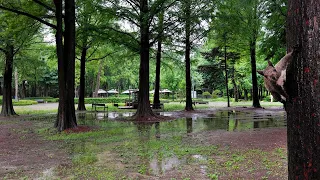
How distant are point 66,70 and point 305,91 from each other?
10933 mm

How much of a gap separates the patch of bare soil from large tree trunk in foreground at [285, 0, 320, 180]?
4709 millimetres

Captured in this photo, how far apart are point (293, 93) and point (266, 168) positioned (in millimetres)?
3339

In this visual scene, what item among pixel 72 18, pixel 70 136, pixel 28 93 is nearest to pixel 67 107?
pixel 70 136

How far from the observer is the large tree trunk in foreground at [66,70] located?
11.4m

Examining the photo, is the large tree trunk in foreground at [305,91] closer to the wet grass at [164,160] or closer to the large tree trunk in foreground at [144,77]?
the wet grass at [164,160]

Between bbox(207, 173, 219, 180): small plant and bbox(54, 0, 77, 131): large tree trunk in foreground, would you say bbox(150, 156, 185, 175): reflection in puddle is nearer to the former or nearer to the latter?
bbox(207, 173, 219, 180): small plant

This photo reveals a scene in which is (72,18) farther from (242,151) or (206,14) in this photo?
(242,151)

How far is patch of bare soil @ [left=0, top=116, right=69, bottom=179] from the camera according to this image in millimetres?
5550

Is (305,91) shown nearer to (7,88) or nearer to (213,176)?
(213,176)

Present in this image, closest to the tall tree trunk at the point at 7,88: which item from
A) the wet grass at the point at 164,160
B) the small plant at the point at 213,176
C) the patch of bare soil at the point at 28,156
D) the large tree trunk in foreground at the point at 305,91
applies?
the patch of bare soil at the point at 28,156

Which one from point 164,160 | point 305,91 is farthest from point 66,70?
point 305,91

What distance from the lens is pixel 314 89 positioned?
2.29 meters

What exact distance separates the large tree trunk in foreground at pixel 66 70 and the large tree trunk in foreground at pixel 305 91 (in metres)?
10.3

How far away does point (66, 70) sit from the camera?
38.8ft
